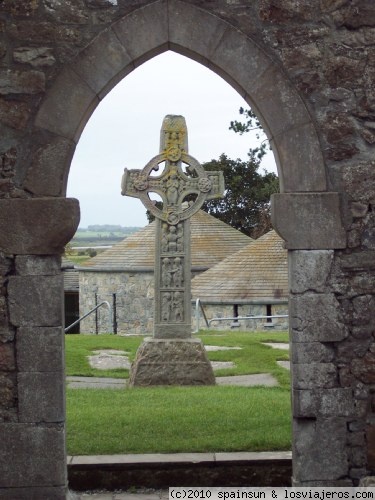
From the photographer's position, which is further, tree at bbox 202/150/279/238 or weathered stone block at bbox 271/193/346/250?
tree at bbox 202/150/279/238

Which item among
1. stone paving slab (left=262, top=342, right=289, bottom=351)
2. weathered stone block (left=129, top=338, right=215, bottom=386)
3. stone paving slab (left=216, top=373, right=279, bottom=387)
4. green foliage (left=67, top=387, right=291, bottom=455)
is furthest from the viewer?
stone paving slab (left=262, top=342, right=289, bottom=351)

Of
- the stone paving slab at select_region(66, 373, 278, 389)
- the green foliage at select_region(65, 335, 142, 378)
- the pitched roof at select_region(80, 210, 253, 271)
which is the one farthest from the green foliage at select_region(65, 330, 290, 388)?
the pitched roof at select_region(80, 210, 253, 271)

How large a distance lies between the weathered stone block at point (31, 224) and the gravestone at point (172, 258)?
414 cm

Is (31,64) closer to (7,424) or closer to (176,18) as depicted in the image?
(176,18)

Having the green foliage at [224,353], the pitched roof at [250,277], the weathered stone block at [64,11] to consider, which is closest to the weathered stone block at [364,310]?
the weathered stone block at [64,11]

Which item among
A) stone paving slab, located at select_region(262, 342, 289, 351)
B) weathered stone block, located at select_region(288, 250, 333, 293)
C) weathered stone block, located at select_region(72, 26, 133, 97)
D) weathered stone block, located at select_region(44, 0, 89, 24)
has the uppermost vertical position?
weathered stone block, located at select_region(44, 0, 89, 24)

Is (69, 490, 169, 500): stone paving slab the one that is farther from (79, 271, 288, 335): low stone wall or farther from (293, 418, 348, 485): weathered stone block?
(79, 271, 288, 335): low stone wall

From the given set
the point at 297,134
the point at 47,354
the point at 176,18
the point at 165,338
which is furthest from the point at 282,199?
the point at 165,338

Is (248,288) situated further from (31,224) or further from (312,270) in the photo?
(31,224)

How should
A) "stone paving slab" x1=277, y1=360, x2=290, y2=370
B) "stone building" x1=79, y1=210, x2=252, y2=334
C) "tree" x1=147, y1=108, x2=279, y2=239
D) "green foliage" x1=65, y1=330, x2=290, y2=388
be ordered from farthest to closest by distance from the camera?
"tree" x1=147, y1=108, x2=279, y2=239 → "stone building" x1=79, y1=210, x2=252, y2=334 → "stone paving slab" x1=277, y1=360, x2=290, y2=370 → "green foliage" x1=65, y1=330, x2=290, y2=388

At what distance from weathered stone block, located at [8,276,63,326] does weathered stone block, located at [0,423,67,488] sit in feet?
2.19

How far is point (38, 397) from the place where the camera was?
6.15m

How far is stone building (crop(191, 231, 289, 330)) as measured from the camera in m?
19.4

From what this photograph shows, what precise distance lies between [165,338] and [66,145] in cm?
471
